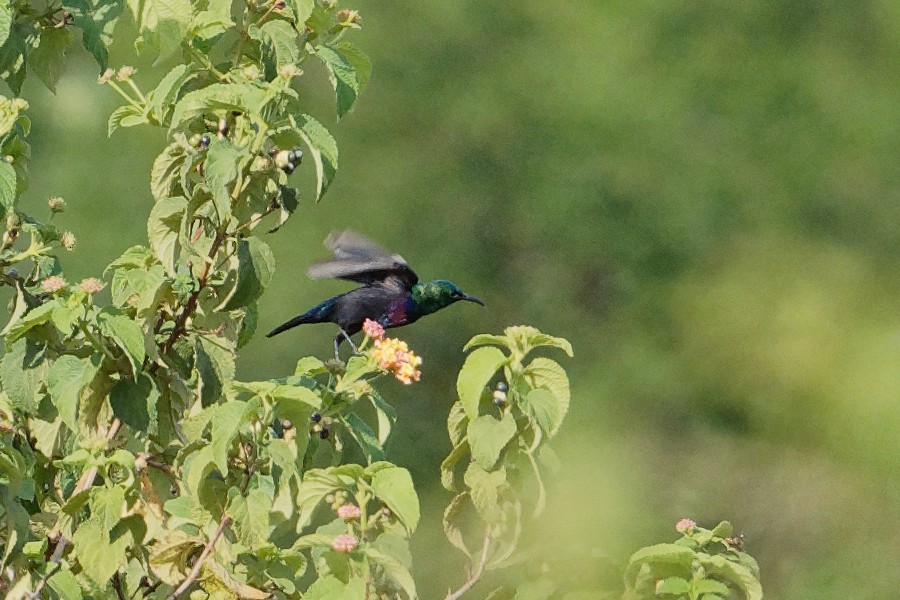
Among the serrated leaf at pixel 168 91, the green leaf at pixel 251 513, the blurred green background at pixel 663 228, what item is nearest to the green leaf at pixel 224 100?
the serrated leaf at pixel 168 91

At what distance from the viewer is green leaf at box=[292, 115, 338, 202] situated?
6.12 ft

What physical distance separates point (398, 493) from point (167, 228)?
491 mm

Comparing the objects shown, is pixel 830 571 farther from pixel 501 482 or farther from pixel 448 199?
pixel 501 482

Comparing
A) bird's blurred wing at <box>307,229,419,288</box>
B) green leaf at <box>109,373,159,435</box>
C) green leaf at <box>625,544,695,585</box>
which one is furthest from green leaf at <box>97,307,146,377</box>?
bird's blurred wing at <box>307,229,419,288</box>

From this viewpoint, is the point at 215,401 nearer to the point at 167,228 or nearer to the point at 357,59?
the point at 167,228

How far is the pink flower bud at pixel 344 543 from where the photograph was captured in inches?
64.4

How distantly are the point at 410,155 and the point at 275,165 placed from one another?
6587 millimetres

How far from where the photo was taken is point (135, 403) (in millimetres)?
1930

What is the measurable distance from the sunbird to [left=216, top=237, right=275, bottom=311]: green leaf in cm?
133

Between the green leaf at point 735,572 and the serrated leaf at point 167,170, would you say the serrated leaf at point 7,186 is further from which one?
the green leaf at point 735,572

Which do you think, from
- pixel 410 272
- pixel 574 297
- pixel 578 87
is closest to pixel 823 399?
pixel 574 297

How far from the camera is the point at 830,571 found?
834cm

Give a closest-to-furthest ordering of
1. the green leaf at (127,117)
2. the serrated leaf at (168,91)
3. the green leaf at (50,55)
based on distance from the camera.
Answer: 1. the serrated leaf at (168,91)
2. the green leaf at (127,117)
3. the green leaf at (50,55)

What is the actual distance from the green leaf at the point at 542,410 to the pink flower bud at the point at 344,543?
0.87 ft
